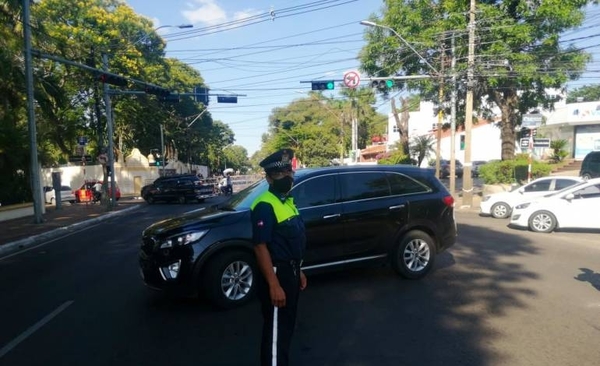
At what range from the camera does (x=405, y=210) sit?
691 cm

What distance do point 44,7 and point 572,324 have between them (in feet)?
123

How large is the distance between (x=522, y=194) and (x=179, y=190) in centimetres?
1937

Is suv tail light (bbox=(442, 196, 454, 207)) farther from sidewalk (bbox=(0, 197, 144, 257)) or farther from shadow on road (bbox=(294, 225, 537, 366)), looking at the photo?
sidewalk (bbox=(0, 197, 144, 257))

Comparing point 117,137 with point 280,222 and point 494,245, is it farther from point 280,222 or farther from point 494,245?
point 280,222

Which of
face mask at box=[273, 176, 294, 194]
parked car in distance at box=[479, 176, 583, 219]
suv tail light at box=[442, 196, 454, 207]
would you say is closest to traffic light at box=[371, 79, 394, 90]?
parked car in distance at box=[479, 176, 583, 219]

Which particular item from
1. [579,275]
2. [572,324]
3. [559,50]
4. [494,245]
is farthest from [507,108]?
[572,324]

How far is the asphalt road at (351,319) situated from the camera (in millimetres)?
4422

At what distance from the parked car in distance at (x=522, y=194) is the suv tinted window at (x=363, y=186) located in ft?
33.0

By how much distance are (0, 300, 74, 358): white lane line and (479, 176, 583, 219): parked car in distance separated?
44.9 feet

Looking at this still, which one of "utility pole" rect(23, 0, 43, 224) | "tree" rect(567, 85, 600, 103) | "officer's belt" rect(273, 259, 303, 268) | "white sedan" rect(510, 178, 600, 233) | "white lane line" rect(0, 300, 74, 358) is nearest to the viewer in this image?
"officer's belt" rect(273, 259, 303, 268)

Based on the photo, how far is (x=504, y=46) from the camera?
71.9 feet

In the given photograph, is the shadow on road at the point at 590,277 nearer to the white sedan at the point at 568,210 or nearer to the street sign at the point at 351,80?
the white sedan at the point at 568,210

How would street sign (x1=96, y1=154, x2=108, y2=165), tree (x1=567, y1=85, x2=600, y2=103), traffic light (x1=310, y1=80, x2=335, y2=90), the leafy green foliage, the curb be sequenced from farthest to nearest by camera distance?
tree (x1=567, y1=85, x2=600, y2=103), the leafy green foliage, street sign (x1=96, y1=154, x2=108, y2=165), traffic light (x1=310, y1=80, x2=335, y2=90), the curb

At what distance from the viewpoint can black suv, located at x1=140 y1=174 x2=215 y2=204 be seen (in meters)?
27.8
